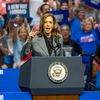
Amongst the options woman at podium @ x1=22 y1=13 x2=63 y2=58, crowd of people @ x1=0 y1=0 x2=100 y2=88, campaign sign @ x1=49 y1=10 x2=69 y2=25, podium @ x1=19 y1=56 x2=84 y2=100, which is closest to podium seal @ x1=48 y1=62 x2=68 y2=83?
podium @ x1=19 y1=56 x2=84 y2=100

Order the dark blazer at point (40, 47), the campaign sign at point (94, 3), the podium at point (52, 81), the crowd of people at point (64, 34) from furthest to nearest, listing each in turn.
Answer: the campaign sign at point (94, 3) < the crowd of people at point (64, 34) < the dark blazer at point (40, 47) < the podium at point (52, 81)

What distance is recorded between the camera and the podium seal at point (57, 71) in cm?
440

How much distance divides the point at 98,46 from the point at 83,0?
1788 millimetres

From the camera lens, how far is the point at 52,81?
4.40 meters

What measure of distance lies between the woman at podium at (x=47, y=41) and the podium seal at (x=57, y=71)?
2.17ft

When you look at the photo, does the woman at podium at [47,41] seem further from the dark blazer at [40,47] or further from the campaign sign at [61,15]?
the campaign sign at [61,15]

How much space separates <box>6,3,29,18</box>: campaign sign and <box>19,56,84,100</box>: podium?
14.8 feet

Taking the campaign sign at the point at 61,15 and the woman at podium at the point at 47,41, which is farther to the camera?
the campaign sign at the point at 61,15

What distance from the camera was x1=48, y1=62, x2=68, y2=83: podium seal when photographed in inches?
173

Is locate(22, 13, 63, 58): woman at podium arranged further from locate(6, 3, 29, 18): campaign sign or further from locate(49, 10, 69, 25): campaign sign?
locate(6, 3, 29, 18): campaign sign

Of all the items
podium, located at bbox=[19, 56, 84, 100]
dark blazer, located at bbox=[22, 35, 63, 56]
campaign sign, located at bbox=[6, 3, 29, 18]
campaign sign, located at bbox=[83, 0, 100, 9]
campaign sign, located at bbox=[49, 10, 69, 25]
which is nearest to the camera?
podium, located at bbox=[19, 56, 84, 100]

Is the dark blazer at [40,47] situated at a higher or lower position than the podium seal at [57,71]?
higher

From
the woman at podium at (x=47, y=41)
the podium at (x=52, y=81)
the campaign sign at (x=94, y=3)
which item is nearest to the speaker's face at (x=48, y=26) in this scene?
the woman at podium at (x=47, y=41)

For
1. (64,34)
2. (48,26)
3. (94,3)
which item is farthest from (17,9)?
(48,26)
